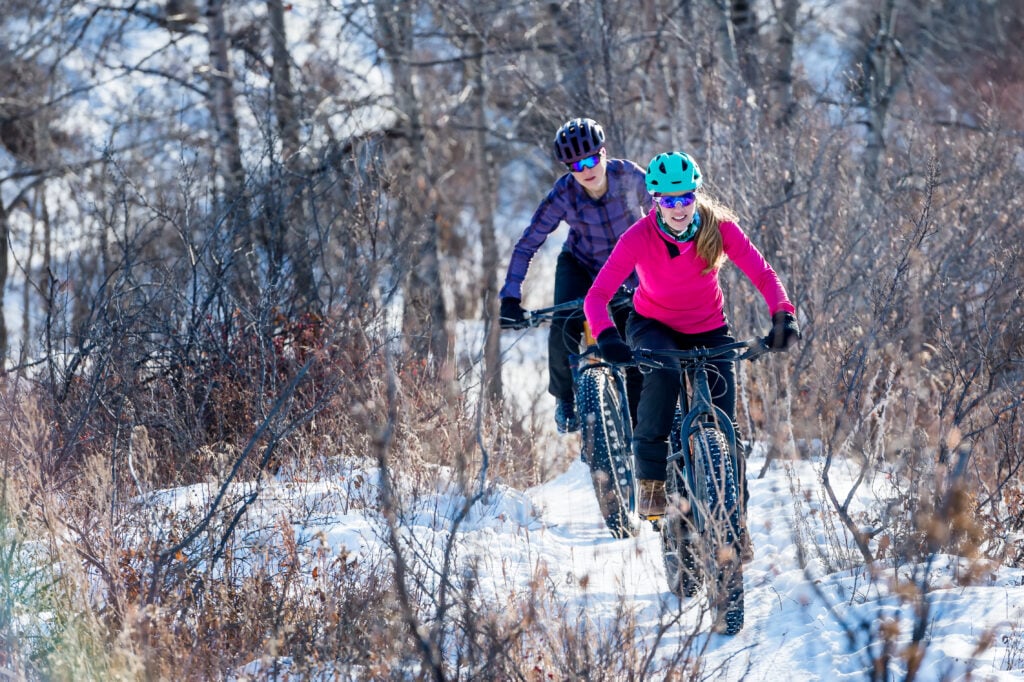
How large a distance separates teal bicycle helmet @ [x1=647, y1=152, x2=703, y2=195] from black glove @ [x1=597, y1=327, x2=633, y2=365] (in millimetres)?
626

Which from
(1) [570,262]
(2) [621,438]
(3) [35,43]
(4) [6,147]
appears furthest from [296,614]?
(4) [6,147]

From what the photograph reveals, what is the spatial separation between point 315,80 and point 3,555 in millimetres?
8625

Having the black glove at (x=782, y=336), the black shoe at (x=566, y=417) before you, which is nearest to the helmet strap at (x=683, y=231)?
the black glove at (x=782, y=336)

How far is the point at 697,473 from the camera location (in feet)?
13.9

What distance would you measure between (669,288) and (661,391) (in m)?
0.46

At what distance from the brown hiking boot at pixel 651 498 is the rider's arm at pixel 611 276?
71 cm

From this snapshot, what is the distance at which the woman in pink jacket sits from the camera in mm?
4406

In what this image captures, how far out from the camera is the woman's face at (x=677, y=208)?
14.4 ft

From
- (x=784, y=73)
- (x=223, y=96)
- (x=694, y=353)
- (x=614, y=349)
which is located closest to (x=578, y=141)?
(x=614, y=349)

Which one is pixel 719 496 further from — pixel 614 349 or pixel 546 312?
pixel 546 312

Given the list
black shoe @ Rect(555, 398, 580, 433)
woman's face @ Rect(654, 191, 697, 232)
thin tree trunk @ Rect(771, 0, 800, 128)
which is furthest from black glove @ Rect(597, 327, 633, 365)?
thin tree trunk @ Rect(771, 0, 800, 128)

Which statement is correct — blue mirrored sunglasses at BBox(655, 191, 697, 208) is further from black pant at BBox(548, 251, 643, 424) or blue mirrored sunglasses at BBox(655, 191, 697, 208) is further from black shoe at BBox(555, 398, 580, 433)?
black shoe at BBox(555, 398, 580, 433)

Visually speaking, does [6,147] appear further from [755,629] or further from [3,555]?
[755,629]

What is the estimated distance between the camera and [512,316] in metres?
5.38
